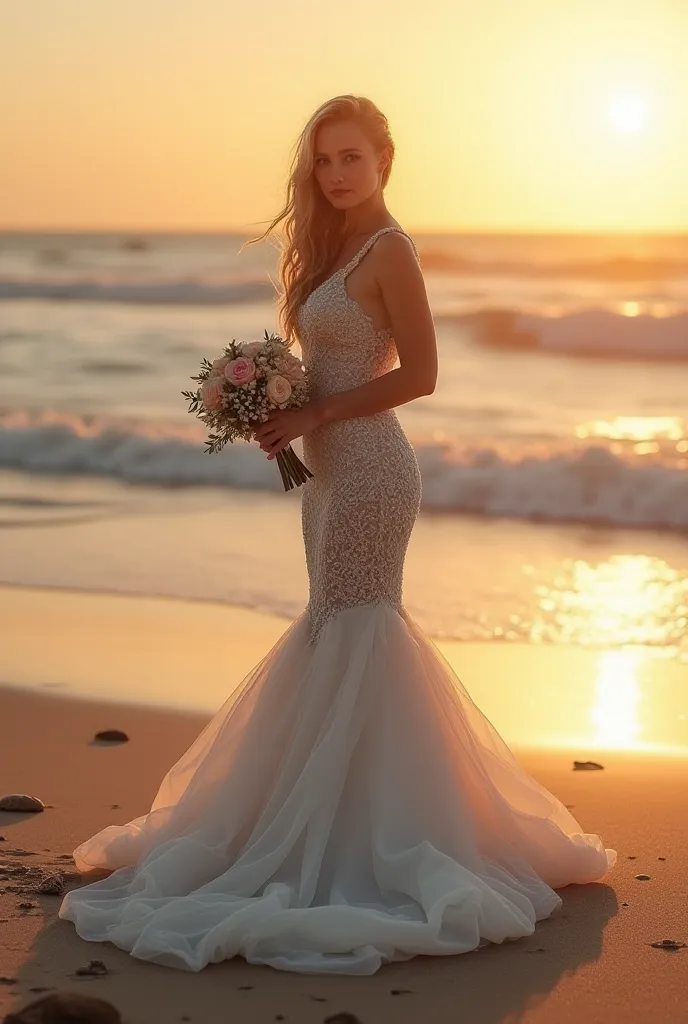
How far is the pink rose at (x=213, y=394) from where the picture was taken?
476cm

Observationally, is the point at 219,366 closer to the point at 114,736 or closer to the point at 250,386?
the point at 250,386

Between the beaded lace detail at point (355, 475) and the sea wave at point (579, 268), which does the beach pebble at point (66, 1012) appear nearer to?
the beaded lace detail at point (355, 475)

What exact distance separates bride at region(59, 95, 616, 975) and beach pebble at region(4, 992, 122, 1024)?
0.54m

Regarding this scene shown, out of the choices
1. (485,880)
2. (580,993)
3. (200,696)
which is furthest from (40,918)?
(200,696)

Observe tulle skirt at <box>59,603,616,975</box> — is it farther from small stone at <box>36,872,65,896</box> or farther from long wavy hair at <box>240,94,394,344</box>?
Answer: long wavy hair at <box>240,94,394,344</box>

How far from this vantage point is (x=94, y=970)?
4227 millimetres

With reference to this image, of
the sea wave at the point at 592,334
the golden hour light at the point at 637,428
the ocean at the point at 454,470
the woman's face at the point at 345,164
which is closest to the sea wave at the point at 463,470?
the ocean at the point at 454,470

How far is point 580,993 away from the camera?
4156 mm

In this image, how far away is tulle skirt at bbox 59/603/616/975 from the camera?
4305 millimetres

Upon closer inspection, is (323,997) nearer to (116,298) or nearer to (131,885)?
(131,885)

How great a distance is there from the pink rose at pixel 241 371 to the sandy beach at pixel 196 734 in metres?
1.74

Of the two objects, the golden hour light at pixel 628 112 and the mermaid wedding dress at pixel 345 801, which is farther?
the golden hour light at pixel 628 112

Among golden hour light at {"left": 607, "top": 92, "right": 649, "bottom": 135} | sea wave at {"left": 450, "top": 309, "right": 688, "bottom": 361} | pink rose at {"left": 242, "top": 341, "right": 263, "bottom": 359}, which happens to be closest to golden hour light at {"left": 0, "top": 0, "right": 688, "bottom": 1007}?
pink rose at {"left": 242, "top": 341, "right": 263, "bottom": 359}

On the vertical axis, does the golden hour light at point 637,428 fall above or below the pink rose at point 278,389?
above
